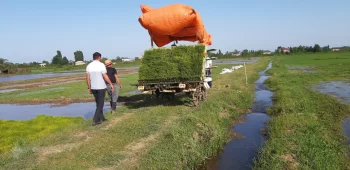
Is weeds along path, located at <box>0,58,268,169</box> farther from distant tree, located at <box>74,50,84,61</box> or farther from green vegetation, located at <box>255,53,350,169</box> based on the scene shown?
distant tree, located at <box>74,50,84,61</box>

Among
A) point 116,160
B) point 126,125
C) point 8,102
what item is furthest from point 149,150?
point 8,102

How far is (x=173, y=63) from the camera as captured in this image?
1008cm

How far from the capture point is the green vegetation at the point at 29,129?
8.47 m

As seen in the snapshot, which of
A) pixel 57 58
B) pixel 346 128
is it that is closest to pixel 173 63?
pixel 346 128

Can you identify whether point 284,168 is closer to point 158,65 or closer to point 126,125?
point 126,125

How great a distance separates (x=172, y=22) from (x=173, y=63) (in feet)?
4.42

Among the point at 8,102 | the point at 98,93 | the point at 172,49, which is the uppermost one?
the point at 172,49

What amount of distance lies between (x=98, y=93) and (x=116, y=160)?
3.08 m

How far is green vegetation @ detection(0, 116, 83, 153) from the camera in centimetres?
847

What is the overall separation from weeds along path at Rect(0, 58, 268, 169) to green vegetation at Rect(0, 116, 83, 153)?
1317 millimetres

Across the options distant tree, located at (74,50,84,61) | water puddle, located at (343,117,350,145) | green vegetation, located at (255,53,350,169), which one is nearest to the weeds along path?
green vegetation, located at (255,53,350,169)

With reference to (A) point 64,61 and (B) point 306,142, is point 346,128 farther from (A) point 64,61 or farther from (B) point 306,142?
(A) point 64,61

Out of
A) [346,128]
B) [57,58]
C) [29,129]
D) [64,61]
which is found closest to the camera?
[346,128]

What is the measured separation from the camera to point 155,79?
1034 cm
